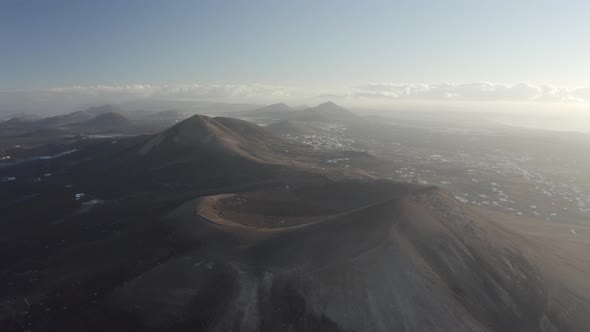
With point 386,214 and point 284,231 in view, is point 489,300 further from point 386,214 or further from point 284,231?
point 284,231

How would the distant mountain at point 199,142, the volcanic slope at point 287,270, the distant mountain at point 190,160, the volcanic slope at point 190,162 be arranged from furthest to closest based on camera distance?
the distant mountain at point 199,142 < the distant mountain at point 190,160 < the volcanic slope at point 190,162 < the volcanic slope at point 287,270

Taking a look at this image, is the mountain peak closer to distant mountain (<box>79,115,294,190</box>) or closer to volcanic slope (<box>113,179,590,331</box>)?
distant mountain (<box>79,115,294,190</box>)

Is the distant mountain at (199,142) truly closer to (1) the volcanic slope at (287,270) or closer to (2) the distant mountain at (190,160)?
(2) the distant mountain at (190,160)

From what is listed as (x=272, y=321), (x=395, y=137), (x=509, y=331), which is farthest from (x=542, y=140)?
(x=272, y=321)

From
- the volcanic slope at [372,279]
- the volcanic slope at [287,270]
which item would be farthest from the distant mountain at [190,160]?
the volcanic slope at [372,279]

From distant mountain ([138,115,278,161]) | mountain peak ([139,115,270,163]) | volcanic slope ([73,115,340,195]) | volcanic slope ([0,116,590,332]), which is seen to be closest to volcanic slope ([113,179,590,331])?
volcanic slope ([0,116,590,332])

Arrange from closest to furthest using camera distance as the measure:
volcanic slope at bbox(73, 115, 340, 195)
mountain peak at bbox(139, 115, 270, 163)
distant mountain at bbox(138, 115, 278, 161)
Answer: volcanic slope at bbox(73, 115, 340, 195) < distant mountain at bbox(138, 115, 278, 161) < mountain peak at bbox(139, 115, 270, 163)

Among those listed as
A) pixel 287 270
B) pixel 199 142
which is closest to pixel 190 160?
pixel 199 142

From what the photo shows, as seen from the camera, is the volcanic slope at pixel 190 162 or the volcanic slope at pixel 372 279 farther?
the volcanic slope at pixel 190 162

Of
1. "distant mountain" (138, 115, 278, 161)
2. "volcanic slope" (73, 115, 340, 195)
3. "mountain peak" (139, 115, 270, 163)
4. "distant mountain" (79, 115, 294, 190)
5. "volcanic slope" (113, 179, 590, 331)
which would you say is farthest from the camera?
"mountain peak" (139, 115, 270, 163)

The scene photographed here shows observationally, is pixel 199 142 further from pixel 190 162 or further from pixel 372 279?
pixel 372 279

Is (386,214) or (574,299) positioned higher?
(386,214)
